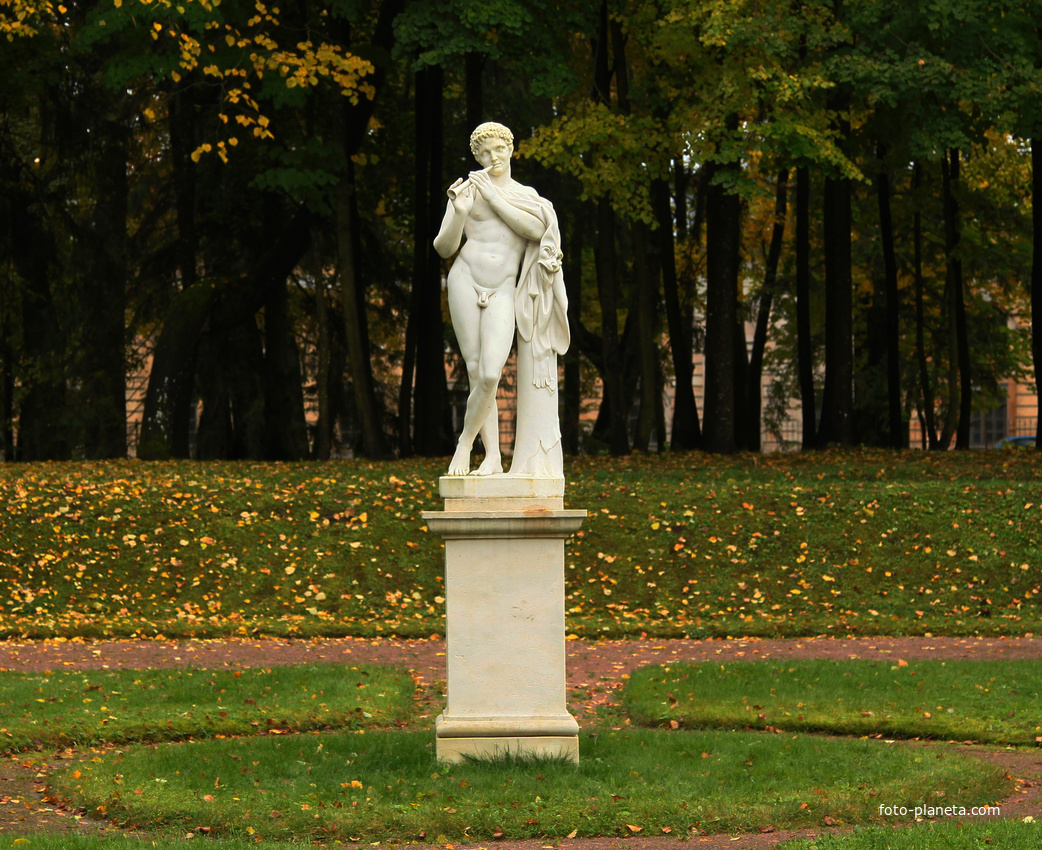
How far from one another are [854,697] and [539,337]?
12.8ft

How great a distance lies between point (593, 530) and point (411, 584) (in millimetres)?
2449

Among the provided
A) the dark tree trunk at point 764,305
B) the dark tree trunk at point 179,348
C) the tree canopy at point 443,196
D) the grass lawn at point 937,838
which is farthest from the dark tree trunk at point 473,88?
the grass lawn at point 937,838

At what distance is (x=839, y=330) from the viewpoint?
23812 millimetres

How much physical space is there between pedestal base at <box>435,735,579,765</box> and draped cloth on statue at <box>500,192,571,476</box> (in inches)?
62.8

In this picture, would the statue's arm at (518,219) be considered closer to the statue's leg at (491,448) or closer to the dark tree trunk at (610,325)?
the statue's leg at (491,448)

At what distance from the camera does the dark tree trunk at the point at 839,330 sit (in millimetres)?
23797

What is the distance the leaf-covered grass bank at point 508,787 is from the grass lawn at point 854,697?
815mm

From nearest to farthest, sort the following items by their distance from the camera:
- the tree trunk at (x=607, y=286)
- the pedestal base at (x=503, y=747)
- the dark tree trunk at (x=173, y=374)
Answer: the pedestal base at (x=503, y=747)
the tree trunk at (x=607, y=286)
the dark tree trunk at (x=173, y=374)

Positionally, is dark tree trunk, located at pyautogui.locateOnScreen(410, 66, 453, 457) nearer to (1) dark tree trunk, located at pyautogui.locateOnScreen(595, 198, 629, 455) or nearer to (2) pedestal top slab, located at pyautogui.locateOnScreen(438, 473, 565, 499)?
(1) dark tree trunk, located at pyautogui.locateOnScreen(595, 198, 629, 455)

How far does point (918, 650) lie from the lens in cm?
1260

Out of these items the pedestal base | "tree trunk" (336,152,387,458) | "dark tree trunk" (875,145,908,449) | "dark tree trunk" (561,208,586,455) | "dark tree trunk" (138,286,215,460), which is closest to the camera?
the pedestal base

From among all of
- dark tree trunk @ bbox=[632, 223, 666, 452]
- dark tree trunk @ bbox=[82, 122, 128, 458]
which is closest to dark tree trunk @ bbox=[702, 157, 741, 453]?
dark tree trunk @ bbox=[632, 223, 666, 452]

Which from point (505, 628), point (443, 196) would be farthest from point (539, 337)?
point (443, 196)

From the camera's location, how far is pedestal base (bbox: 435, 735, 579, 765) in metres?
8.08
